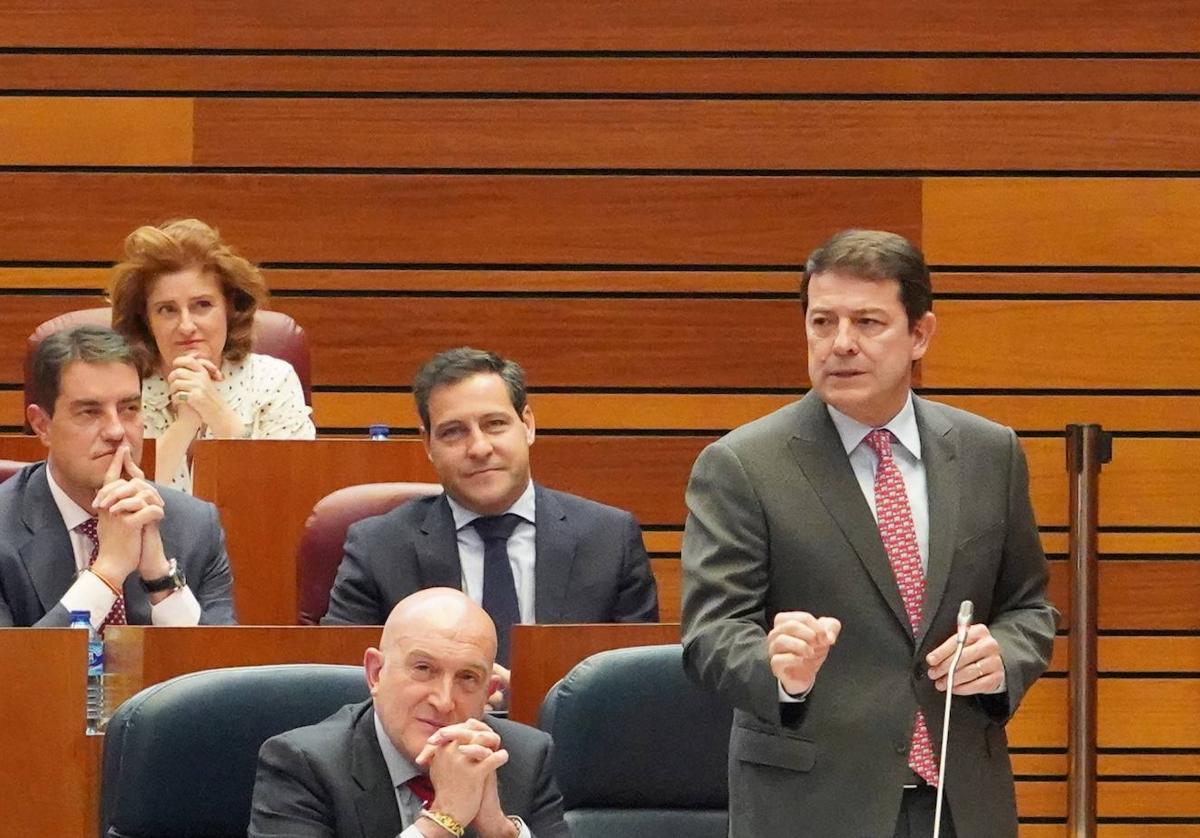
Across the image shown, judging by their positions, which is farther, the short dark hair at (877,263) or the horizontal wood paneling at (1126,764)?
the horizontal wood paneling at (1126,764)

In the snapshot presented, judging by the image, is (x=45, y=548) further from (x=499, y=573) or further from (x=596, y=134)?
(x=596, y=134)

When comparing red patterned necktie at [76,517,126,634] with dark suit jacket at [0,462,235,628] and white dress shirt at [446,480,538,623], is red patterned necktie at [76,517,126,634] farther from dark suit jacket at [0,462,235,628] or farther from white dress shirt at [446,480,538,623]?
white dress shirt at [446,480,538,623]

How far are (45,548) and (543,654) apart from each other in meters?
0.97

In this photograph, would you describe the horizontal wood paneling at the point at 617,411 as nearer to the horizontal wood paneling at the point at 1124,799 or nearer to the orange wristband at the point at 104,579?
the horizontal wood paneling at the point at 1124,799

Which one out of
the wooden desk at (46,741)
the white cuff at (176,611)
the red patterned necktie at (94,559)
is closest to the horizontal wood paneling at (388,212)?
the red patterned necktie at (94,559)

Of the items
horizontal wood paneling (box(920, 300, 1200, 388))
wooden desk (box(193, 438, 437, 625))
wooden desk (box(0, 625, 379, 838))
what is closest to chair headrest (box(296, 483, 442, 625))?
wooden desk (box(193, 438, 437, 625))

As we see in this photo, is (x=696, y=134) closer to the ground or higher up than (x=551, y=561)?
higher up

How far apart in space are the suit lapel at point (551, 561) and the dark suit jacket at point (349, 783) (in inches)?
39.1

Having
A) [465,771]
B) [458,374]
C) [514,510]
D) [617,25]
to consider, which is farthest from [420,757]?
[617,25]

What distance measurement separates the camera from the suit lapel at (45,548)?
11.1 feet

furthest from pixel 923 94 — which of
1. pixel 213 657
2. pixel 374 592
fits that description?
pixel 213 657

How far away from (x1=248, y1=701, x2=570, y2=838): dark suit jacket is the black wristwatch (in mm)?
927

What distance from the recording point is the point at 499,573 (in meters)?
3.59

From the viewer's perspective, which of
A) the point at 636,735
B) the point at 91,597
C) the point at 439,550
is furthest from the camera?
the point at 439,550
